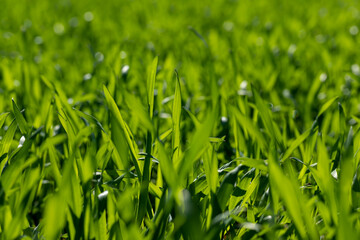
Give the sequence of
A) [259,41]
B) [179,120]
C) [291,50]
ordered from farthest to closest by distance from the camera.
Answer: [259,41] → [291,50] → [179,120]

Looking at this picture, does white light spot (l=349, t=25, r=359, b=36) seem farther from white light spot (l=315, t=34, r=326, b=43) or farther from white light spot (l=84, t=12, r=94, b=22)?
white light spot (l=84, t=12, r=94, b=22)

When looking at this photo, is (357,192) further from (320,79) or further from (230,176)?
(320,79)

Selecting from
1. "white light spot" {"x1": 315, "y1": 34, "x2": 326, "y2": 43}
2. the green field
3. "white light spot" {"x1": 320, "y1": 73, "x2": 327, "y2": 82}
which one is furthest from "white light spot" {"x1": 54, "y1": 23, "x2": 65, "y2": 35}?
"white light spot" {"x1": 320, "y1": 73, "x2": 327, "y2": 82}

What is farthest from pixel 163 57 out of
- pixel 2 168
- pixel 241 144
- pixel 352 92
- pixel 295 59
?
pixel 2 168

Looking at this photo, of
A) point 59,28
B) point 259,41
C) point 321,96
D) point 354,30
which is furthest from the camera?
point 59,28

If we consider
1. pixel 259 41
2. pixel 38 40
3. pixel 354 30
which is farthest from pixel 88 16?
pixel 354 30

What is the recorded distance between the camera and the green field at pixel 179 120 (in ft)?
2.70

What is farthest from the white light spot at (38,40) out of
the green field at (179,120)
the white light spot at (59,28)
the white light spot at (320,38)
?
the white light spot at (320,38)

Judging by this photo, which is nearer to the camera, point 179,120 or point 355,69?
point 179,120

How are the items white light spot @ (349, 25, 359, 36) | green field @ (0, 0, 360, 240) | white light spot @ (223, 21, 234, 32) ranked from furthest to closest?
white light spot @ (223, 21, 234, 32)
white light spot @ (349, 25, 359, 36)
green field @ (0, 0, 360, 240)

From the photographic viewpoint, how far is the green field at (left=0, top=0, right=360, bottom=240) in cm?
82

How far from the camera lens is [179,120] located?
104 cm

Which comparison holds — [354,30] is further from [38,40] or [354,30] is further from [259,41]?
[38,40]

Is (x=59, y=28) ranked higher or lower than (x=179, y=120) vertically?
lower
